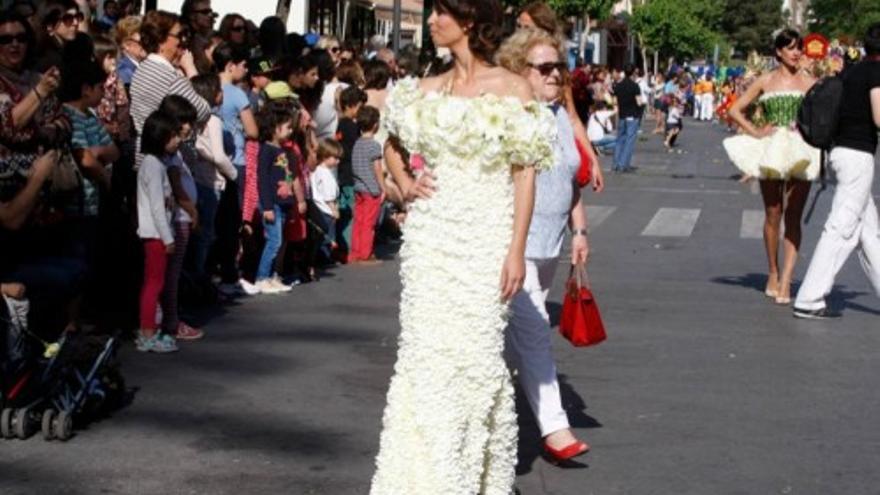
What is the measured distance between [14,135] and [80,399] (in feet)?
4.90

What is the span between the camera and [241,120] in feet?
46.8

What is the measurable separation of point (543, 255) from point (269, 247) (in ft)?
20.9

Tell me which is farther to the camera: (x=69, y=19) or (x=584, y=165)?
(x=69, y=19)

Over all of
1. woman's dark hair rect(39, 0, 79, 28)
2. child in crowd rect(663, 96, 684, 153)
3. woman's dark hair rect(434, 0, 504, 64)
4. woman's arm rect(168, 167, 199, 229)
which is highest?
woman's dark hair rect(434, 0, 504, 64)

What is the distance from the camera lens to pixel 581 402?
33.1 feet

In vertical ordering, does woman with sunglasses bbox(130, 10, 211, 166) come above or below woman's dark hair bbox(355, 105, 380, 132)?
above

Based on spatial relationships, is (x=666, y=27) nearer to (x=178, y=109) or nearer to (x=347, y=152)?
(x=347, y=152)

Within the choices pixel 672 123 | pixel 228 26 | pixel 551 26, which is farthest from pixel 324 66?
pixel 672 123

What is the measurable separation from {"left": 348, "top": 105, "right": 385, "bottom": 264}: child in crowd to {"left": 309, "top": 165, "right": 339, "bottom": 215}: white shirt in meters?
0.81

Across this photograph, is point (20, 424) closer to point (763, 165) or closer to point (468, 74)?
point (468, 74)

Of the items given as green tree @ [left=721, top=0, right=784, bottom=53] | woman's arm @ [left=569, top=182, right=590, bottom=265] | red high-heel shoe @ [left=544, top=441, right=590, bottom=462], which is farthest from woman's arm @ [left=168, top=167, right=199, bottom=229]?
green tree @ [left=721, top=0, right=784, bottom=53]

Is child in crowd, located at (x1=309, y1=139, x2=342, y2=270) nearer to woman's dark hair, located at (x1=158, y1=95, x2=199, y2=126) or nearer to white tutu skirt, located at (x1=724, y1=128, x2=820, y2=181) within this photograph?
white tutu skirt, located at (x1=724, y1=128, x2=820, y2=181)

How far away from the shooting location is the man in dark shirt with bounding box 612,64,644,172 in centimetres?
3522

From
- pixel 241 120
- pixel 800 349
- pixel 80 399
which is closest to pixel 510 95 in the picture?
pixel 80 399
